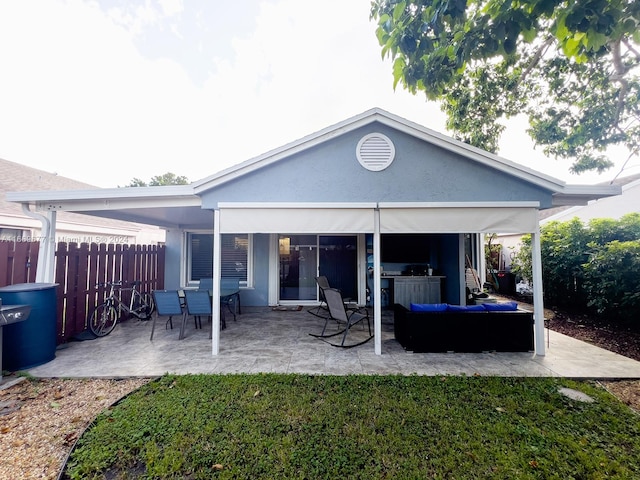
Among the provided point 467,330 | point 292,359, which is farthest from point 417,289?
point 292,359

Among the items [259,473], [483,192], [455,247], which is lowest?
[259,473]

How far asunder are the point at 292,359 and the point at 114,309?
4626 mm

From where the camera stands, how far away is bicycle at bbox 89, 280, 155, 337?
5766 millimetres

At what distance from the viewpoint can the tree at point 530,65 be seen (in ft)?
8.97

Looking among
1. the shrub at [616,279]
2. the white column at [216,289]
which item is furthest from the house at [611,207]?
the white column at [216,289]

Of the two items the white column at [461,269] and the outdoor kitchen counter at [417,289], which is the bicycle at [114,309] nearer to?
the outdoor kitchen counter at [417,289]

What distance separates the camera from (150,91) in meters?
8.44

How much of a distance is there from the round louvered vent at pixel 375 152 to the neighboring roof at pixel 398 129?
263mm

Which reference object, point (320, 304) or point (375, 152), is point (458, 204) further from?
point (320, 304)

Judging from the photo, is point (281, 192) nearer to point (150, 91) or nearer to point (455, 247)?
point (455, 247)

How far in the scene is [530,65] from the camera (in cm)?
633

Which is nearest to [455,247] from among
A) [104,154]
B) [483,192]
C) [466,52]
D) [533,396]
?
[483,192]

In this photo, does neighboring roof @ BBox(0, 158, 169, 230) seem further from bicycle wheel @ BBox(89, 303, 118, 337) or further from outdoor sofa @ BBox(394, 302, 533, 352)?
outdoor sofa @ BBox(394, 302, 533, 352)

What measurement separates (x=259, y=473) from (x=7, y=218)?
11.8 meters
